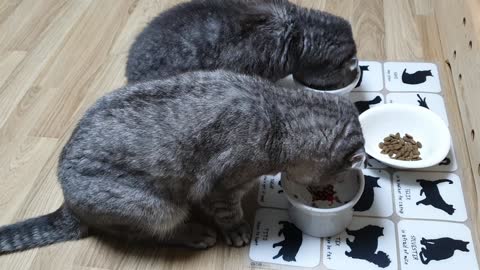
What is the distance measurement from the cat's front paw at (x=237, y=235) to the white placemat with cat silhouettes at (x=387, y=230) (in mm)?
41

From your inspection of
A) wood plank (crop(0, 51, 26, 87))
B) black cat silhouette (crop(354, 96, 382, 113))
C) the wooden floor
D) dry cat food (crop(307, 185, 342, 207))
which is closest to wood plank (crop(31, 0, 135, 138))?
the wooden floor

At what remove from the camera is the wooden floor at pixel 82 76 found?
6.26 ft

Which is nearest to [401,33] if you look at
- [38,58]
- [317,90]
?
[317,90]

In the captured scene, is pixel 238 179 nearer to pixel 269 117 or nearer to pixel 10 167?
pixel 269 117

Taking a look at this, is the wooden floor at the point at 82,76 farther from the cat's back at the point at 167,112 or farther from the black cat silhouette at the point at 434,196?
the cat's back at the point at 167,112

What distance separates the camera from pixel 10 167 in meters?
2.21

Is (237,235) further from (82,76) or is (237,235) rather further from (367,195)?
(82,76)

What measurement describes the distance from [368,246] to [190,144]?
2.48 feet

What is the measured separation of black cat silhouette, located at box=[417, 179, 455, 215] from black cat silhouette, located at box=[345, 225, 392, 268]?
228 mm

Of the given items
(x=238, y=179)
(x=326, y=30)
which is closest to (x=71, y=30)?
(x=326, y=30)

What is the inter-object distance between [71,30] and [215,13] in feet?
3.73

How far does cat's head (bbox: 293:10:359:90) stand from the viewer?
225cm

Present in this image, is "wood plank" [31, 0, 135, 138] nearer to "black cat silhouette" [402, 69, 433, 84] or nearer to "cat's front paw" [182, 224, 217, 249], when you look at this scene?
"cat's front paw" [182, 224, 217, 249]

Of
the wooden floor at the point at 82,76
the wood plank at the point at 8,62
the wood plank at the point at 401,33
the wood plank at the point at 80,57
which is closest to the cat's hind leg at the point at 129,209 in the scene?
the wooden floor at the point at 82,76
